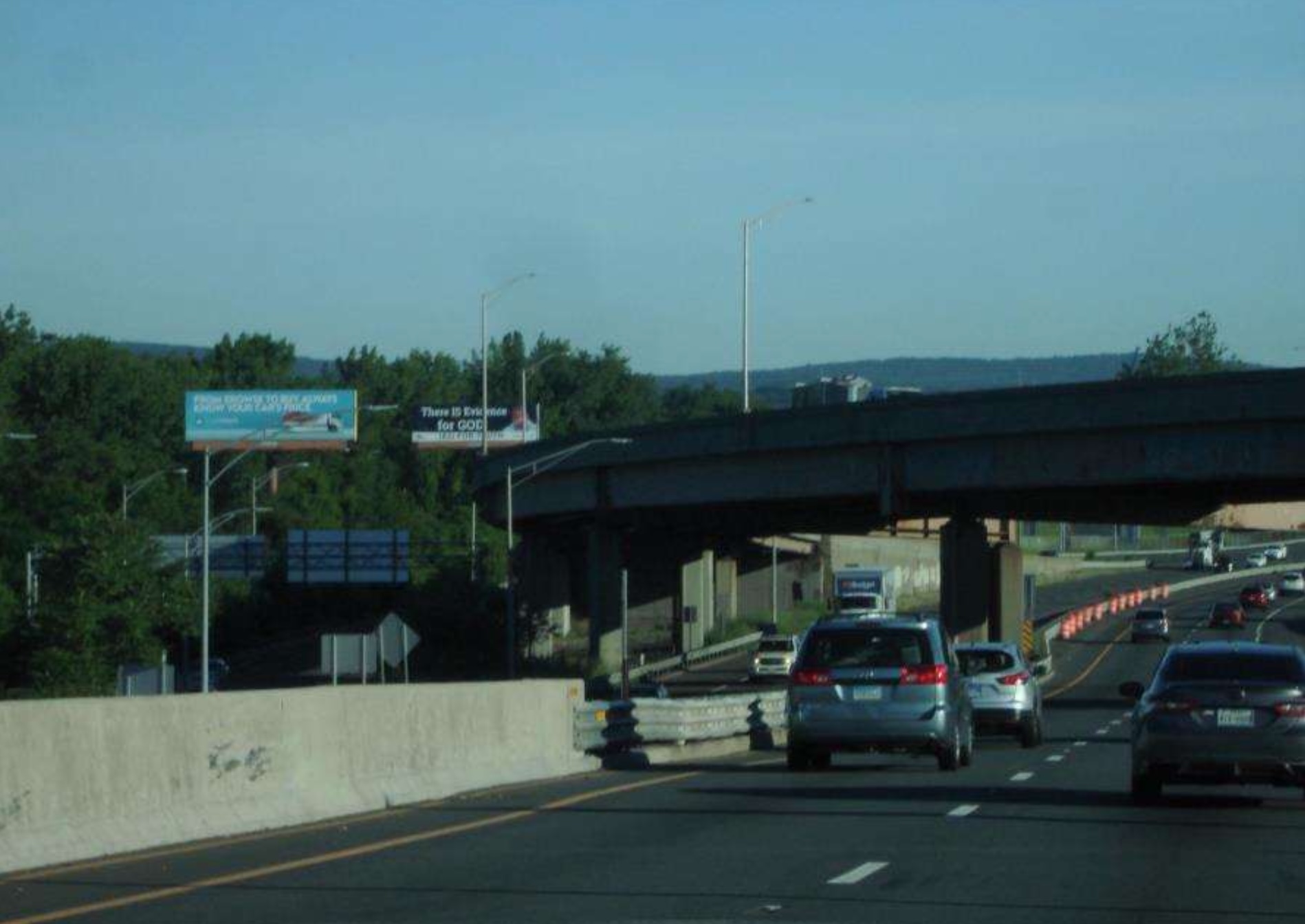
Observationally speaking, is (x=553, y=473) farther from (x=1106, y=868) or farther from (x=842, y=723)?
(x=1106, y=868)

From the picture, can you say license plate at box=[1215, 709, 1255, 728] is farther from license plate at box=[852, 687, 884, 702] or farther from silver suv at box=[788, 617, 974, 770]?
license plate at box=[852, 687, 884, 702]

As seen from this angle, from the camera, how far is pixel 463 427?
144 metres

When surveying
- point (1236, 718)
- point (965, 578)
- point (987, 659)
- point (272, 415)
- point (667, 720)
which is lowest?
point (667, 720)

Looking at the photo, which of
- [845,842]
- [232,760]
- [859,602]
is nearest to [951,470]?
[859,602]

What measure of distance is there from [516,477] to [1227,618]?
37645 mm

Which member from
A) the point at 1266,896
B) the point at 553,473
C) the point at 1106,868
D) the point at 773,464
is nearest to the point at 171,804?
Answer: the point at 1106,868

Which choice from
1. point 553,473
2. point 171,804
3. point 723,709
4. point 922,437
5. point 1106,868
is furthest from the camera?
point 553,473

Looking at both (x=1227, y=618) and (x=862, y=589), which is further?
(x=1227, y=618)

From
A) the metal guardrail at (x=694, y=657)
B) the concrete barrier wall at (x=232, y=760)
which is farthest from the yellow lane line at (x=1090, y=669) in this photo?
the concrete barrier wall at (x=232, y=760)

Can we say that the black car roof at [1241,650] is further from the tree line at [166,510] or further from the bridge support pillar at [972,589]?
the tree line at [166,510]

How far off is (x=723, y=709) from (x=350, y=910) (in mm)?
21043

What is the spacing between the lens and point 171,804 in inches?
700

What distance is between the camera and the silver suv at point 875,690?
26828 mm

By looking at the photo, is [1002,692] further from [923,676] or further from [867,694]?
[867,694]
